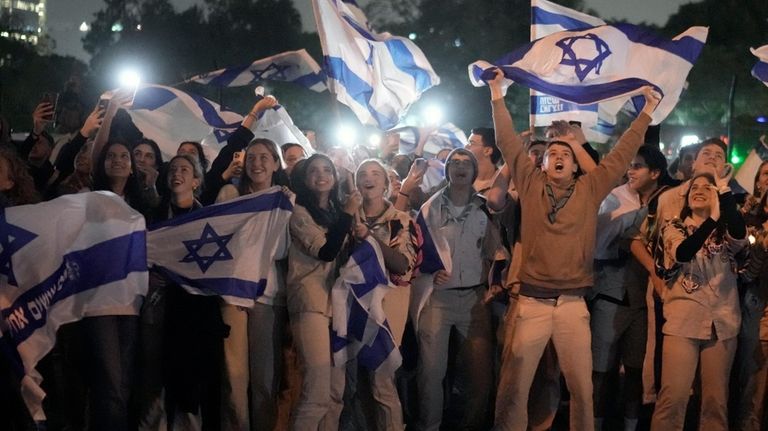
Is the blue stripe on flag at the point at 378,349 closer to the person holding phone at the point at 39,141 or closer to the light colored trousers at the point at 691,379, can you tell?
the light colored trousers at the point at 691,379

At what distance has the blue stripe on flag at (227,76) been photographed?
36.7ft

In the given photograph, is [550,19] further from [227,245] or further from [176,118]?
[227,245]

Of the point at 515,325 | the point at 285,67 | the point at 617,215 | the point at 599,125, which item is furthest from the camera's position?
the point at 285,67

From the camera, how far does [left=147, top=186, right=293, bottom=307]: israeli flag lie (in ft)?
21.0

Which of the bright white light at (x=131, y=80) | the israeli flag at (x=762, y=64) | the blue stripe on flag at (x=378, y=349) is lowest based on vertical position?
the blue stripe on flag at (x=378, y=349)

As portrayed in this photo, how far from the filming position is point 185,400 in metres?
6.41

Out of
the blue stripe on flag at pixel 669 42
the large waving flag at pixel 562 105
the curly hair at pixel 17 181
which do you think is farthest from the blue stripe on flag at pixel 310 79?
the curly hair at pixel 17 181

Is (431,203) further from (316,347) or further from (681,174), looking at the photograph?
(681,174)

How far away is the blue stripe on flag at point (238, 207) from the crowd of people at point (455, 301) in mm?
76

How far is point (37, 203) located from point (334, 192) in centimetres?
194

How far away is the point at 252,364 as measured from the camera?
6.68 metres

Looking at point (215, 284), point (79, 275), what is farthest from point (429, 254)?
point (79, 275)

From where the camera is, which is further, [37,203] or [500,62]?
[500,62]

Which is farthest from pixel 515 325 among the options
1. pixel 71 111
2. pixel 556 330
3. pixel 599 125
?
pixel 71 111
